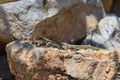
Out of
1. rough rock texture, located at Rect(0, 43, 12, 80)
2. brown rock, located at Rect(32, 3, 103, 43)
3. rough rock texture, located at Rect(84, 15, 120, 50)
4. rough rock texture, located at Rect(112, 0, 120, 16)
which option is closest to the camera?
rough rock texture, located at Rect(0, 43, 12, 80)

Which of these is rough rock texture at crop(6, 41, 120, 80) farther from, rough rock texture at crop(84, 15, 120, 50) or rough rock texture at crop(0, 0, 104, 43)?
rough rock texture at crop(84, 15, 120, 50)

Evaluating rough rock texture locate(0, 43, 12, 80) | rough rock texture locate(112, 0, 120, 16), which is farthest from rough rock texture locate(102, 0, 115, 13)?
rough rock texture locate(0, 43, 12, 80)

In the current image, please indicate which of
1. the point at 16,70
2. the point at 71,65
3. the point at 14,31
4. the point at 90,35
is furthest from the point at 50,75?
the point at 90,35

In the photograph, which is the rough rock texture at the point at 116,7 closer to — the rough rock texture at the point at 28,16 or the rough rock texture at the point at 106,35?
the rough rock texture at the point at 106,35

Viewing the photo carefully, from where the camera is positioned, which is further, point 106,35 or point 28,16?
point 106,35

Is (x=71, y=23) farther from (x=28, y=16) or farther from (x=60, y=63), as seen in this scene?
(x=60, y=63)

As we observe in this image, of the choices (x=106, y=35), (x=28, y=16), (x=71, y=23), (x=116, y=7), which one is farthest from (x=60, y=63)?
(x=116, y=7)

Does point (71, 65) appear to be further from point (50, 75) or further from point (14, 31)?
point (14, 31)
